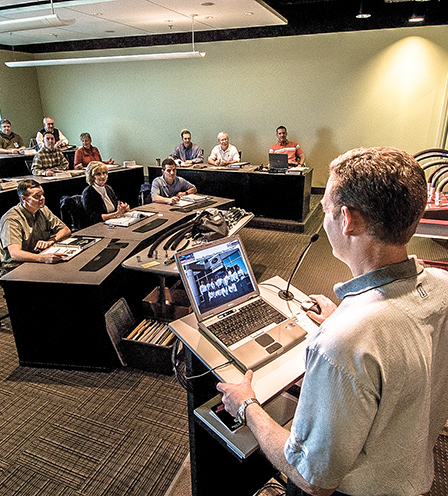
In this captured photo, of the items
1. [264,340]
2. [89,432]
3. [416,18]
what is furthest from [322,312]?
[416,18]

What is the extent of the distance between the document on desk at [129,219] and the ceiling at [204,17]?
3.01 metres

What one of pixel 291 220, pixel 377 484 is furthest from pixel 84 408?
pixel 291 220

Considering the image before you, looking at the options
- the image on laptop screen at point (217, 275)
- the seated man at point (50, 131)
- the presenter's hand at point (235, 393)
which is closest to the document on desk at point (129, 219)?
the image on laptop screen at point (217, 275)

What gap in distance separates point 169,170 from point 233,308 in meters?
3.24

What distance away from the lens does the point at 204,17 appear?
5.73 meters

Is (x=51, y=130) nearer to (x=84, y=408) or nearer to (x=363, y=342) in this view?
(x=84, y=408)

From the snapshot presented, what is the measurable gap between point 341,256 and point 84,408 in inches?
79.7

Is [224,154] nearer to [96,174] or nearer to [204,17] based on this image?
[204,17]

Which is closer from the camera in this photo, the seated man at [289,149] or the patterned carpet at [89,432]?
the patterned carpet at [89,432]

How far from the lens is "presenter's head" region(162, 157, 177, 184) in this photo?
173 inches

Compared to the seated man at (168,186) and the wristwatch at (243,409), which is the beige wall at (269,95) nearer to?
the seated man at (168,186)

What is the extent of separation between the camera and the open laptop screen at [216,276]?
143 centimetres

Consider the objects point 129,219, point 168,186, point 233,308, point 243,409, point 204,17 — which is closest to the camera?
point 243,409

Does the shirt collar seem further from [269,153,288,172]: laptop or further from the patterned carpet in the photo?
[269,153,288,172]: laptop
